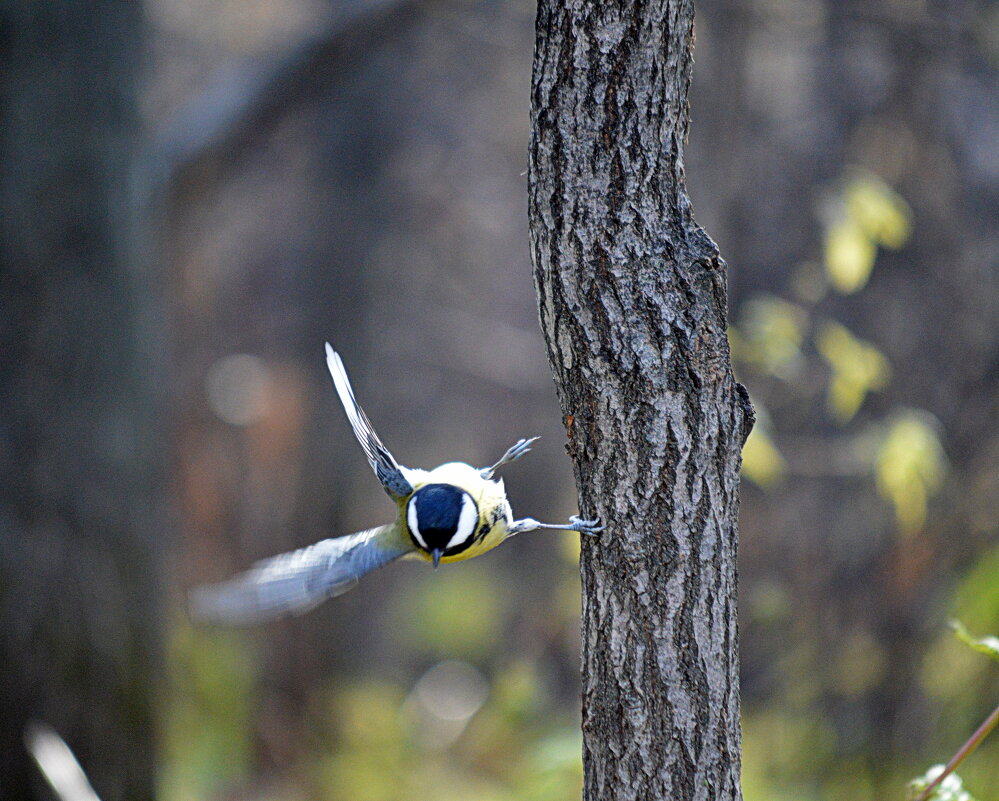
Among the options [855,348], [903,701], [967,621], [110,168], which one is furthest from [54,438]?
[903,701]

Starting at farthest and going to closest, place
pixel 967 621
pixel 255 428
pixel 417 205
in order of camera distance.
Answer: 1. pixel 417 205
2. pixel 255 428
3. pixel 967 621

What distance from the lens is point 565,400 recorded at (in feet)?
5.27

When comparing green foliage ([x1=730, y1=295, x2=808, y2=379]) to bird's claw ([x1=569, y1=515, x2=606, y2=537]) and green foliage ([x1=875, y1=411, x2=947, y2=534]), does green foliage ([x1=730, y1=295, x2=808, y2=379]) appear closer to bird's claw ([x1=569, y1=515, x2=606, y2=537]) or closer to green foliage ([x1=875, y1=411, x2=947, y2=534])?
green foliage ([x1=875, y1=411, x2=947, y2=534])

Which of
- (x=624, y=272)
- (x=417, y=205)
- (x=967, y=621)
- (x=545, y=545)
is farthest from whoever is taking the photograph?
(x=545, y=545)

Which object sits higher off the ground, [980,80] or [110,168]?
[980,80]

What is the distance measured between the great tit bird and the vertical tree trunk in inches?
62.3

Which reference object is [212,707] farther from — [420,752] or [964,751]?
[964,751]

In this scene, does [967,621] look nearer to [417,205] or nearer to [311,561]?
[311,561]

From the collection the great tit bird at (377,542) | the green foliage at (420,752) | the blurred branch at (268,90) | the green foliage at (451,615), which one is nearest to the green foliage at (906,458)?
the great tit bird at (377,542)

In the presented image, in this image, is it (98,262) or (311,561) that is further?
(98,262)

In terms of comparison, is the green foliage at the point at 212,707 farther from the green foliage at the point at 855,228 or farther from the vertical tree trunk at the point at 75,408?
the green foliage at the point at 855,228

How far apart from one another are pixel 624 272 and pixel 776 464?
1.73m

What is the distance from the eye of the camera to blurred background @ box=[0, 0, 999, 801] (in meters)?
3.45

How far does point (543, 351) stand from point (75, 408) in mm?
2083
